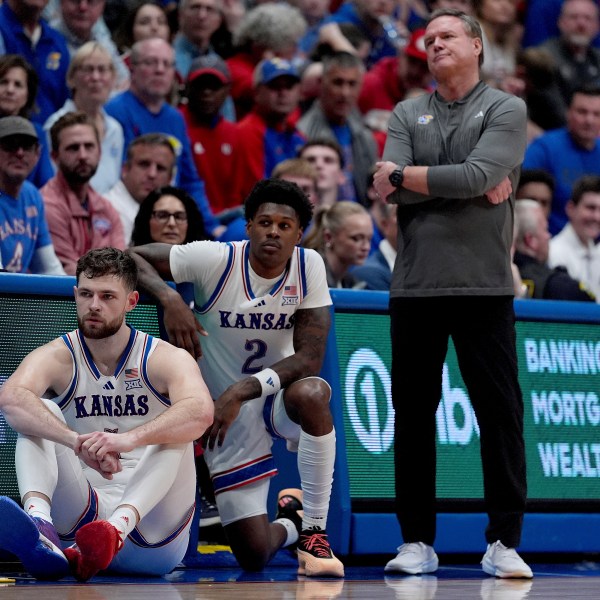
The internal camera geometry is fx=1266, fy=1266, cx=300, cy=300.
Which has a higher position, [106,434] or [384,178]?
[384,178]

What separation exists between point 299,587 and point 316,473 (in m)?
0.88

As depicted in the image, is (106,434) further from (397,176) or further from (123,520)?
(397,176)

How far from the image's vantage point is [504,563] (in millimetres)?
6227

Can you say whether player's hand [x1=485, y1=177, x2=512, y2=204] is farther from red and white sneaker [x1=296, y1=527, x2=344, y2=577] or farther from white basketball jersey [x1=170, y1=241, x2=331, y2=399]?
red and white sneaker [x1=296, y1=527, x2=344, y2=577]

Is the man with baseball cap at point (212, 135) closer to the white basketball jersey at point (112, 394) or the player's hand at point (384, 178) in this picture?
the player's hand at point (384, 178)

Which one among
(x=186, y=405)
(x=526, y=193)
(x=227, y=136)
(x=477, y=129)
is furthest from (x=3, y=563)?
(x=526, y=193)

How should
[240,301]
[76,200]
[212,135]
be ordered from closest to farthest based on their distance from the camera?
[240,301] < [76,200] < [212,135]

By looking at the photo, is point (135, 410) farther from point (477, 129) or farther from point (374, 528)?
point (477, 129)

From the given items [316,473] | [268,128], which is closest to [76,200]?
[268,128]

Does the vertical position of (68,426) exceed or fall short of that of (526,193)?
it falls short

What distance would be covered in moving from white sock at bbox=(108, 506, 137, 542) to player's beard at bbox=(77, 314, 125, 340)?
0.83 m

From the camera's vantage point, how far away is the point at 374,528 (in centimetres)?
713

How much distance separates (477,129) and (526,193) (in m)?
5.31

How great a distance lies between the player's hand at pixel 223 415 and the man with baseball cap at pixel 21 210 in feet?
7.44
